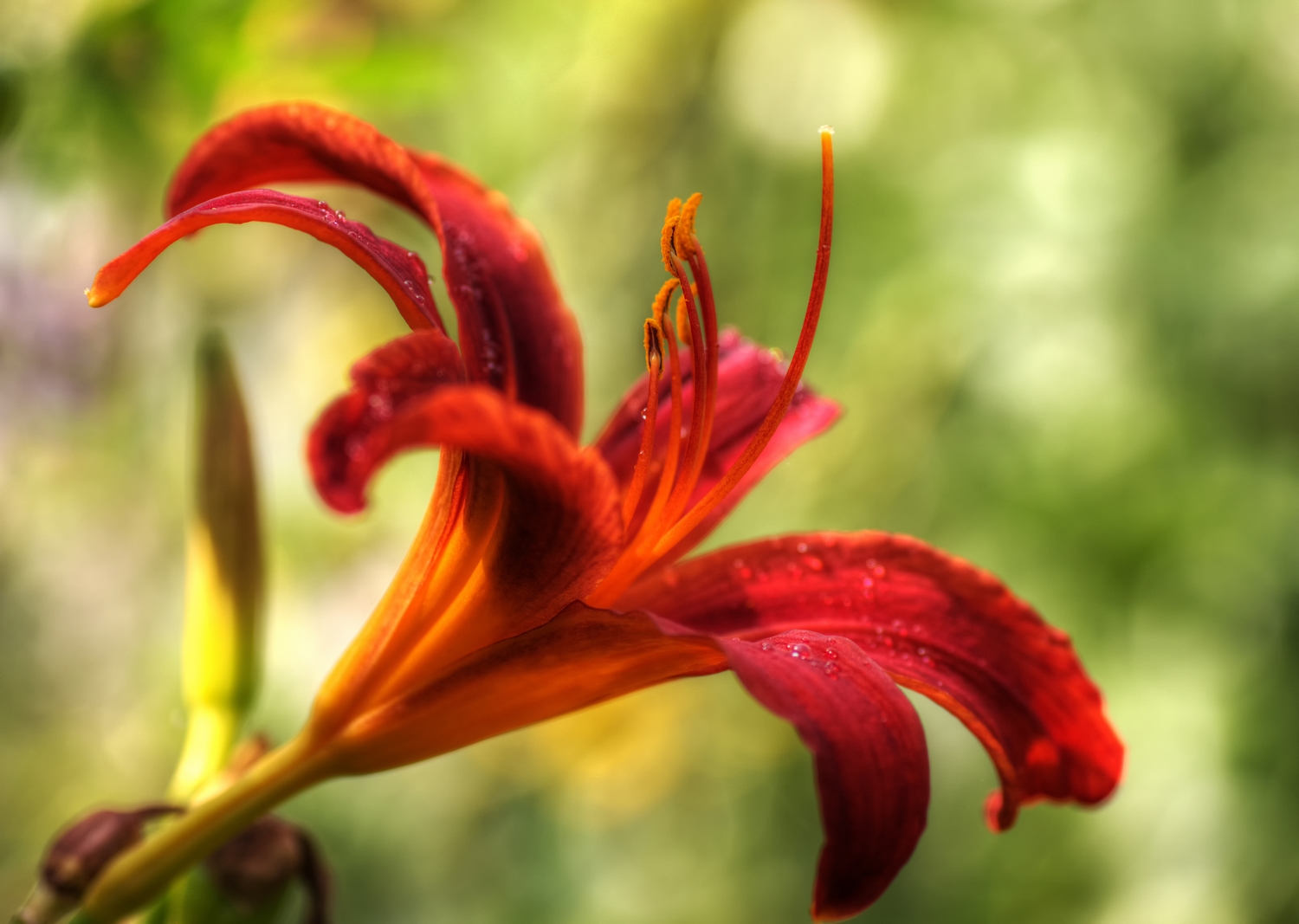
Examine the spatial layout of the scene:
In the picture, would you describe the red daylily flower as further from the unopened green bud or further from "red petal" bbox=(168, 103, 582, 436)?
the unopened green bud

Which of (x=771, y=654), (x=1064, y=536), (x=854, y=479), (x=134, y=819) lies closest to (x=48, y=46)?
(x=134, y=819)

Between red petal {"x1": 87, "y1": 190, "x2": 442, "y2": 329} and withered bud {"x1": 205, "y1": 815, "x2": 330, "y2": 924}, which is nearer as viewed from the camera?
red petal {"x1": 87, "y1": 190, "x2": 442, "y2": 329}

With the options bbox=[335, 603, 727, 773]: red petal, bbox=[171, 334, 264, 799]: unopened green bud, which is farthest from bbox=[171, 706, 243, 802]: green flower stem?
bbox=[335, 603, 727, 773]: red petal

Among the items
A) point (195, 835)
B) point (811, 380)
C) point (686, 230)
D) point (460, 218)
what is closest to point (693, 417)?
point (686, 230)

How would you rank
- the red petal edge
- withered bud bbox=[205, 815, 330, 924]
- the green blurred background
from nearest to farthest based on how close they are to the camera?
1. the red petal edge
2. withered bud bbox=[205, 815, 330, 924]
3. the green blurred background

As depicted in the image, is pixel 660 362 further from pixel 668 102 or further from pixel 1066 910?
pixel 668 102

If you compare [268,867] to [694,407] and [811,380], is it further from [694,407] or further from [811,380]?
[811,380]

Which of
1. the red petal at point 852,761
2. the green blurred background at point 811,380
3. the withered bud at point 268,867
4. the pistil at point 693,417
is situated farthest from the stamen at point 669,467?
the green blurred background at point 811,380
